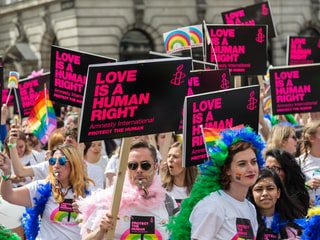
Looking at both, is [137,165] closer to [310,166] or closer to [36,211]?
[36,211]

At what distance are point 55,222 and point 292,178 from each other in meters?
1.78

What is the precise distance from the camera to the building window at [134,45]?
34.8m

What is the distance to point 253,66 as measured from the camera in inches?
428

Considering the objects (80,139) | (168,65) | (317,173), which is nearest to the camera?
(80,139)

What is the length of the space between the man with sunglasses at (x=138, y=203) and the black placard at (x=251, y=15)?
719 cm

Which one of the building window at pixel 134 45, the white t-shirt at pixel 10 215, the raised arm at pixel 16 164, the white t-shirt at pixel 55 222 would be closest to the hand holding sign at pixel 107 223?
the white t-shirt at pixel 55 222

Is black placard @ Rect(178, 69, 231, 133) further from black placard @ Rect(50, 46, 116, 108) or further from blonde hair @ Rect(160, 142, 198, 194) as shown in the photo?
blonde hair @ Rect(160, 142, 198, 194)

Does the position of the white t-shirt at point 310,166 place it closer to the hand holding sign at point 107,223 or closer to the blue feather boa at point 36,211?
the blue feather boa at point 36,211

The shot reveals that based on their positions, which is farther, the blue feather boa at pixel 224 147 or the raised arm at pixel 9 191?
the raised arm at pixel 9 191

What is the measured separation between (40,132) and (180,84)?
5.23m

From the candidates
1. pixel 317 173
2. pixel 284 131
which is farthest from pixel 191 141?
pixel 284 131

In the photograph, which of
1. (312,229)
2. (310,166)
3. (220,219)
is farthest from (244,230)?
(310,166)

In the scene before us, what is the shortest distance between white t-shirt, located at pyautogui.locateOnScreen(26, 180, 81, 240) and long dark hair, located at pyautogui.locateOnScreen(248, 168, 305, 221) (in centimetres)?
143

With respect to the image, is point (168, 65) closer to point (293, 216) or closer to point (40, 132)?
point (293, 216)
